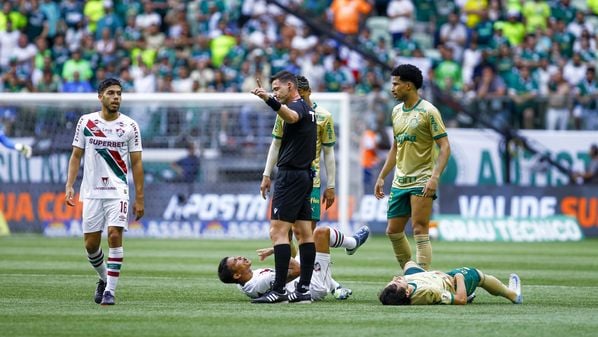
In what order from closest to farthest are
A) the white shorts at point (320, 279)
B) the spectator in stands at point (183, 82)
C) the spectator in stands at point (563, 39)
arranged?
the white shorts at point (320, 279) → the spectator in stands at point (183, 82) → the spectator in stands at point (563, 39)

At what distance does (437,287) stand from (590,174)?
1671 centimetres

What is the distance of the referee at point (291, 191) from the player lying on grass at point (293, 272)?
Answer: 10.0 inches

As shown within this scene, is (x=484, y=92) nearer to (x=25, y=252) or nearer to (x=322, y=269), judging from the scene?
(x=25, y=252)

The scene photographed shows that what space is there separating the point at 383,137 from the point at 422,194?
15.0m

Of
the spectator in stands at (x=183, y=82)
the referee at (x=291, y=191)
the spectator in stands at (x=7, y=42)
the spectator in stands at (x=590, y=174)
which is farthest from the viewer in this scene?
the spectator in stands at (x=7, y=42)

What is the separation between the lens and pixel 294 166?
12.5 m

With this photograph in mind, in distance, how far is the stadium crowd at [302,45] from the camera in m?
30.5

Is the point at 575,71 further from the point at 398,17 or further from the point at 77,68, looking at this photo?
the point at 77,68

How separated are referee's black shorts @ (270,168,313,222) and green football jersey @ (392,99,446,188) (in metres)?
1.65

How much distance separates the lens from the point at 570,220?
90.1 ft

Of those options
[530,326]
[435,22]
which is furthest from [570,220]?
[530,326]

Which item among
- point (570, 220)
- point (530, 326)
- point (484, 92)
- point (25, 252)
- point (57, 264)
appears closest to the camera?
point (530, 326)

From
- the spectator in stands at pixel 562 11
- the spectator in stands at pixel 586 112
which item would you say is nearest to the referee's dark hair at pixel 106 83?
the spectator in stands at pixel 586 112

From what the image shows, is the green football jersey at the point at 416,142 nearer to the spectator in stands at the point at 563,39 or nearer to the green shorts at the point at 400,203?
the green shorts at the point at 400,203
